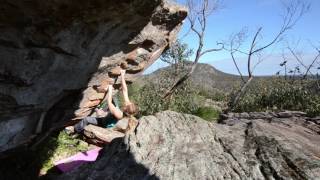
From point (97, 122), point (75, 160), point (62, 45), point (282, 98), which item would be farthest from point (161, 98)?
point (62, 45)

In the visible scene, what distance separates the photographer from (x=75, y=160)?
9750mm

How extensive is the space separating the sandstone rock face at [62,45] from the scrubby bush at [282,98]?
16.4 metres

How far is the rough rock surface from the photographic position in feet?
19.4

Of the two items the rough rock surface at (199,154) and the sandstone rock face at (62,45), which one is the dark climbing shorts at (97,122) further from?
the rough rock surface at (199,154)

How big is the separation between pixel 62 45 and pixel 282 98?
842 inches

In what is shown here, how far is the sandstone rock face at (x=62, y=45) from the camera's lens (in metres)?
5.00

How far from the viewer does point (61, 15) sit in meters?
5.02

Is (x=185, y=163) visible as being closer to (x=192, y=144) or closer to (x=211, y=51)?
(x=192, y=144)

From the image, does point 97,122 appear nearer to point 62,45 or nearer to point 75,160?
point 75,160

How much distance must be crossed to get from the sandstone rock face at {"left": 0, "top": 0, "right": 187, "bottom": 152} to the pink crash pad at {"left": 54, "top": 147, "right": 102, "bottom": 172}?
1834 millimetres

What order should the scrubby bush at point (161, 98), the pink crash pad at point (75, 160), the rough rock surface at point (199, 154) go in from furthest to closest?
the scrubby bush at point (161, 98) < the pink crash pad at point (75, 160) < the rough rock surface at point (199, 154)

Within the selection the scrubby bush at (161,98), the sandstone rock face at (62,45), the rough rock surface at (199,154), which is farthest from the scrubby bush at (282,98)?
the sandstone rock face at (62,45)

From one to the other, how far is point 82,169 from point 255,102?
21.2 m

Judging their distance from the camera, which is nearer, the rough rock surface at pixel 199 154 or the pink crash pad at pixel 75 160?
the rough rock surface at pixel 199 154
